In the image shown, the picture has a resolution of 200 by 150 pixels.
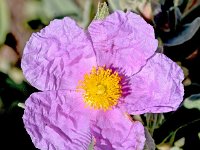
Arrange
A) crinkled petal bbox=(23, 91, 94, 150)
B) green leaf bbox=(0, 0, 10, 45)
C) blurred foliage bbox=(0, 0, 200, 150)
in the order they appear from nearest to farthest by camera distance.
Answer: crinkled petal bbox=(23, 91, 94, 150) < blurred foliage bbox=(0, 0, 200, 150) < green leaf bbox=(0, 0, 10, 45)

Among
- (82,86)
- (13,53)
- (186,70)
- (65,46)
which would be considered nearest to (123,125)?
(82,86)

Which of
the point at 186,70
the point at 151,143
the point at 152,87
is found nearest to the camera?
the point at 151,143

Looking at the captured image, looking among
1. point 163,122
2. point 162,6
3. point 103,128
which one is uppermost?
point 162,6

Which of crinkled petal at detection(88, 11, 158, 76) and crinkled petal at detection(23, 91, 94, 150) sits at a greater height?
crinkled petal at detection(88, 11, 158, 76)

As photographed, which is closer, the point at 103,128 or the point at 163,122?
the point at 103,128

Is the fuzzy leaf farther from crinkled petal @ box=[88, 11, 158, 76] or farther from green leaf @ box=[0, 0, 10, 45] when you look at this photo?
green leaf @ box=[0, 0, 10, 45]

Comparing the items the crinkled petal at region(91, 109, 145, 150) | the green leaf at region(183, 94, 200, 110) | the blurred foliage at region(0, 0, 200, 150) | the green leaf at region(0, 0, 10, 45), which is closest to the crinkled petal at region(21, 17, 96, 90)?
the crinkled petal at region(91, 109, 145, 150)

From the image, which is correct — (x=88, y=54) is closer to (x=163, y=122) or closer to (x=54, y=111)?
(x=54, y=111)

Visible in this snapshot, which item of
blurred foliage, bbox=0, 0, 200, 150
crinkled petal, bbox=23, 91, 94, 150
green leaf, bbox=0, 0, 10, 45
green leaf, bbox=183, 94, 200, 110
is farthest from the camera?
green leaf, bbox=0, 0, 10, 45
